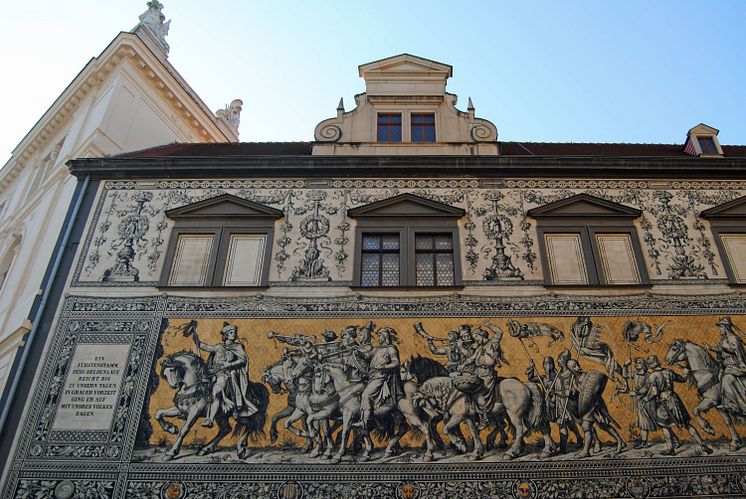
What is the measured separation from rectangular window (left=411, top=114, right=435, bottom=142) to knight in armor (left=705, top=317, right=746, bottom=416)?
5804 mm

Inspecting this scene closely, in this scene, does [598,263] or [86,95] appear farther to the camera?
[86,95]

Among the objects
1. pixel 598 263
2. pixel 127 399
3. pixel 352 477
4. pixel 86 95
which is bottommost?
pixel 352 477

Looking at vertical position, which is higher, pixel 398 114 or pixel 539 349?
pixel 398 114

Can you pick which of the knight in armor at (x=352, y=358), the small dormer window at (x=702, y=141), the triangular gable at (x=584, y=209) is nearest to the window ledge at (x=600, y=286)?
the triangular gable at (x=584, y=209)

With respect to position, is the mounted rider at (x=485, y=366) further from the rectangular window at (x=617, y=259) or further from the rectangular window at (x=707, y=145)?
the rectangular window at (x=707, y=145)

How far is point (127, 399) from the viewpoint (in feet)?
28.6

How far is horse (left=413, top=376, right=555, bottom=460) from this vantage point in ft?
27.2

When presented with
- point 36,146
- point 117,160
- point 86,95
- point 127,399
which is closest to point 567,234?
point 127,399

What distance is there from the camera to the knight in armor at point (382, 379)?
8594 mm

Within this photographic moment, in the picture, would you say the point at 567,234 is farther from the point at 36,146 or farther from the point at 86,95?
the point at 36,146

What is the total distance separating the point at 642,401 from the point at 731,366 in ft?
4.96

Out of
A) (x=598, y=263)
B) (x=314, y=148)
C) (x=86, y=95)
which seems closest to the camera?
(x=598, y=263)

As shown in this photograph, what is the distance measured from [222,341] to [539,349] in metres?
4.63

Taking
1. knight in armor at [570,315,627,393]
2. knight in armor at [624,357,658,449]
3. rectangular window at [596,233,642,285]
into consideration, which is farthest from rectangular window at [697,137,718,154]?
knight in armor at [624,357,658,449]
